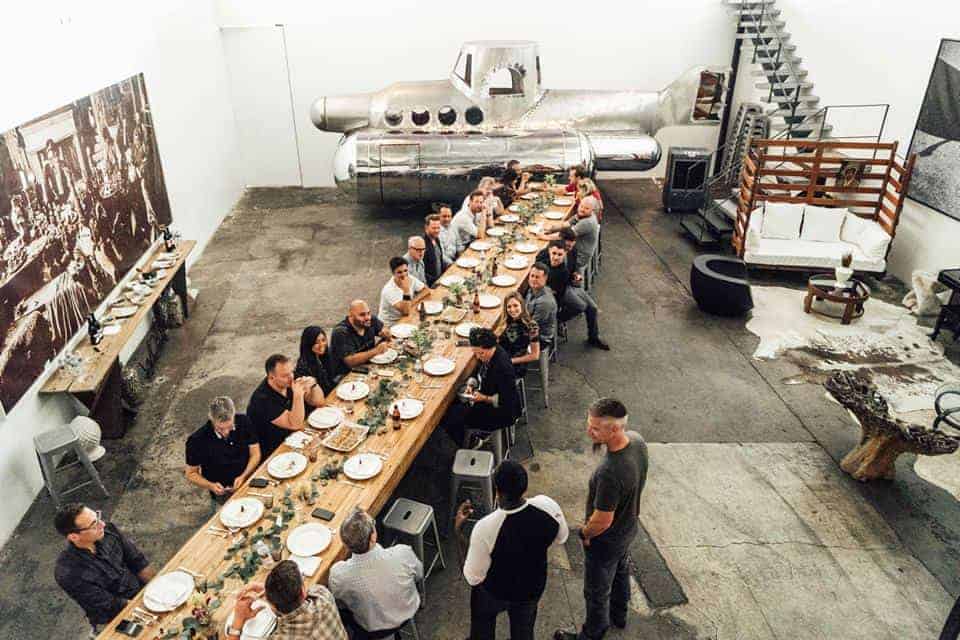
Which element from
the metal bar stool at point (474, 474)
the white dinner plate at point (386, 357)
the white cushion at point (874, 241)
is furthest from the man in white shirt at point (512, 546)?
the white cushion at point (874, 241)

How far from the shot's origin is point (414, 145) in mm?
12148

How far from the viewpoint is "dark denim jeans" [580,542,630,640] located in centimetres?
417

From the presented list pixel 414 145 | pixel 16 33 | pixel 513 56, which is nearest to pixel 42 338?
pixel 16 33

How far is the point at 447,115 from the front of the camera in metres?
12.8

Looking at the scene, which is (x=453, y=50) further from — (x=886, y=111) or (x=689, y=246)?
(x=886, y=111)

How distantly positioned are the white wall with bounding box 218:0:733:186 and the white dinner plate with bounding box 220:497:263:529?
1181 centimetres

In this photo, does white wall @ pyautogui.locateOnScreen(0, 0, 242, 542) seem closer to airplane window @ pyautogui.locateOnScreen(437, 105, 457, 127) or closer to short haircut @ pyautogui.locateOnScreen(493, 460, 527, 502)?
airplane window @ pyautogui.locateOnScreen(437, 105, 457, 127)

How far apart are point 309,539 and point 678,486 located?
3599 millimetres

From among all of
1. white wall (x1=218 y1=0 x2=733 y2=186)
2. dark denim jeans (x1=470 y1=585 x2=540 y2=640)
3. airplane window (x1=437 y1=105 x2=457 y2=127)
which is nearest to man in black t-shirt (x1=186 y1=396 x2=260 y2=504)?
dark denim jeans (x1=470 y1=585 x2=540 y2=640)

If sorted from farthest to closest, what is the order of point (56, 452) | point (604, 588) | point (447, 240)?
point (447, 240)
point (56, 452)
point (604, 588)

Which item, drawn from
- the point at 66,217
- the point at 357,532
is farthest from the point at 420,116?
the point at 357,532

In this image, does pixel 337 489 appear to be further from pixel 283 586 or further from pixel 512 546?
pixel 512 546

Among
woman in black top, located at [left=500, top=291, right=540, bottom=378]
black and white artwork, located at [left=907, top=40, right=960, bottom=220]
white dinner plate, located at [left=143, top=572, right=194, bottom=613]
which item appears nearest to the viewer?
white dinner plate, located at [left=143, top=572, right=194, bottom=613]

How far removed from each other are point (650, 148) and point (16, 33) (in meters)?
10.2
